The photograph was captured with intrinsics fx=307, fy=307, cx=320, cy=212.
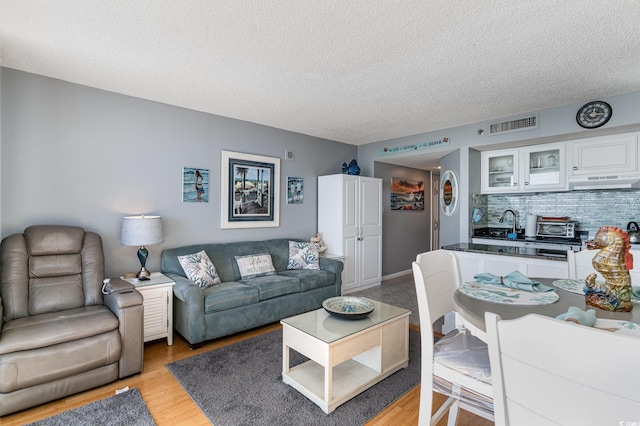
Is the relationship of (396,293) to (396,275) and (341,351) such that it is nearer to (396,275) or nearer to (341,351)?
(396,275)

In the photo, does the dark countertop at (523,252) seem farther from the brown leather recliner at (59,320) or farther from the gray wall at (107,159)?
the brown leather recliner at (59,320)

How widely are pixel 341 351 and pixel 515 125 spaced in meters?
3.49

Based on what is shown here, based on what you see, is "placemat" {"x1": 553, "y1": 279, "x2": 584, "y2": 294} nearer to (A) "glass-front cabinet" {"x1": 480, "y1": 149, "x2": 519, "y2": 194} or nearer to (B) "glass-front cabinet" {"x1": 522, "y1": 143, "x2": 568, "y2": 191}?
(B) "glass-front cabinet" {"x1": 522, "y1": 143, "x2": 568, "y2": 191}

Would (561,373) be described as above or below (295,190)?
below

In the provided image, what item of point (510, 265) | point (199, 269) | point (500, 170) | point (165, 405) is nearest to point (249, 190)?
point (199, 269)

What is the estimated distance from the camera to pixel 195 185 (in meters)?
3.74

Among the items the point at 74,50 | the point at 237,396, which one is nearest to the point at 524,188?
the point at 237,396

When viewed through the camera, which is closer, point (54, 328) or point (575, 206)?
point (54, 328)

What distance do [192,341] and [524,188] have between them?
14.4ft

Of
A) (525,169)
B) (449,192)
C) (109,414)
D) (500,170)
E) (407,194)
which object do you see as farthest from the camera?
(407,194)

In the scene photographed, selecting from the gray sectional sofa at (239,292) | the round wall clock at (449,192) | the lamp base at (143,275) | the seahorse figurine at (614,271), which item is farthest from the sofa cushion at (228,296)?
the round wall clock at (449,192)

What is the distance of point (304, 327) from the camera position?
223 cm

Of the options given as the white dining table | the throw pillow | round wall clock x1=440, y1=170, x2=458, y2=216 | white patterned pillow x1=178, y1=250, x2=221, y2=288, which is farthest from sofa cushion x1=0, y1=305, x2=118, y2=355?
round wall clock x1=440, y1=170, x2=458, y2=216

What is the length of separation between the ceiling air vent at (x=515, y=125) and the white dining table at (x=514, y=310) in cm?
287
